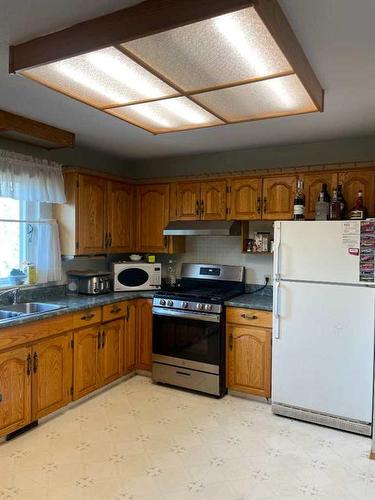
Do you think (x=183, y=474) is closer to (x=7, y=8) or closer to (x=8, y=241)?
(x=8, y=241)

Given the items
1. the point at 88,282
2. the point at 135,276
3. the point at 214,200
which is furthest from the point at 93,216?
the point at 214,200

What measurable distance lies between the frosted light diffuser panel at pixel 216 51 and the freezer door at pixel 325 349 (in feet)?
5.75

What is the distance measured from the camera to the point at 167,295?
368 centimetres

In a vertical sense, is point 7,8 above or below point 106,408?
above

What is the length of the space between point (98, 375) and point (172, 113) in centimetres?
232

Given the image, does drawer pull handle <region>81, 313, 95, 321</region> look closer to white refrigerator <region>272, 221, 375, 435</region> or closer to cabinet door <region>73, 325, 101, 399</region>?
cabinet door <region>73, 325, 101, 399</region>

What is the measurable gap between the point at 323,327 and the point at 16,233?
2.70 metres

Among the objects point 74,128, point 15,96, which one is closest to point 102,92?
point 15,96

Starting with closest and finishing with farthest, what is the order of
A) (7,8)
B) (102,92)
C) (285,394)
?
(7,8) → (102,92) → (285,394)

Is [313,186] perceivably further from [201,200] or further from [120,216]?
[120,216]

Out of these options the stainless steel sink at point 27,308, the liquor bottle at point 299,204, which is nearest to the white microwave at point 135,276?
the stainless steel sink at point 27,308

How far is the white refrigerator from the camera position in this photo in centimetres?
281

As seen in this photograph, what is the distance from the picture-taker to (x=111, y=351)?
3.58 meters

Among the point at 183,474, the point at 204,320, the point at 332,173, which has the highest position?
the point at 332,173
